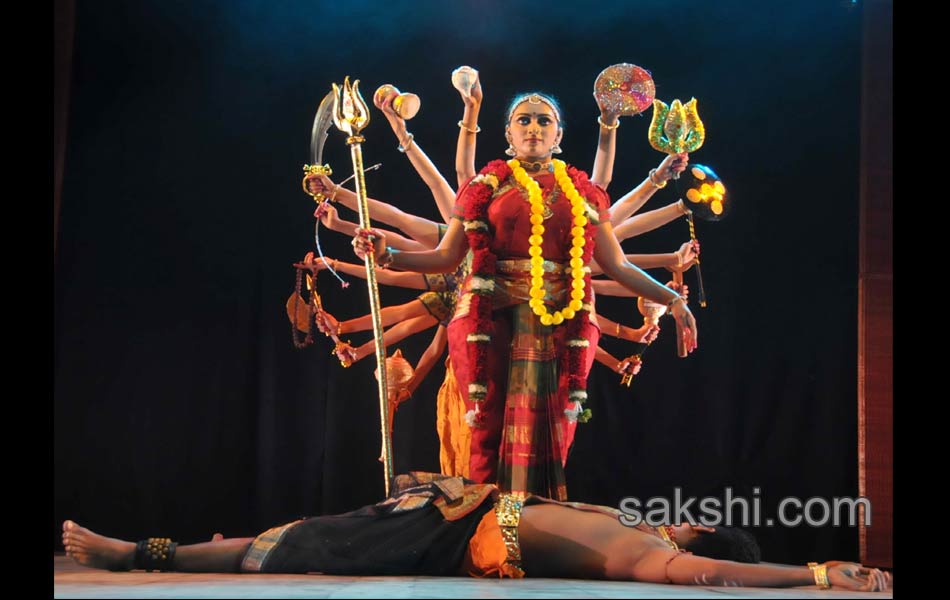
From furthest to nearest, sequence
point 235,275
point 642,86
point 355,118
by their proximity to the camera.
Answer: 1. point 235,275
2. point 642,86
3. point 355,118

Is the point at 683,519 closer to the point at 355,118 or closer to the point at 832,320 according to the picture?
the point at 832,320

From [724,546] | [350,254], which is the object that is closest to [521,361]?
[724,546]

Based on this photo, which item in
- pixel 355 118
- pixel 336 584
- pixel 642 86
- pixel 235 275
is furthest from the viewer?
pixel 235 275

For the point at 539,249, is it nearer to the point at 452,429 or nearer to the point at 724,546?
the point at 452,429

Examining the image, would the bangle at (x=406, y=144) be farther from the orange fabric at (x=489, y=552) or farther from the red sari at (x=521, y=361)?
the orange fabric at (x=489, y=552)

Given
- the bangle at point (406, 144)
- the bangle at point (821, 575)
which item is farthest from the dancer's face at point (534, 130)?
the bangle at point (821, 575)

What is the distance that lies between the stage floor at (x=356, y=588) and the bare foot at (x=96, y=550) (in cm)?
3

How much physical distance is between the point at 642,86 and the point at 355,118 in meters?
1.21

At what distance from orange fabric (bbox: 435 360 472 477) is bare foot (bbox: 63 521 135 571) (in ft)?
5.11

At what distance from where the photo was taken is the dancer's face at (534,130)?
4062 mm

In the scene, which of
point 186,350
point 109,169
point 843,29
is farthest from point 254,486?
point 843,29

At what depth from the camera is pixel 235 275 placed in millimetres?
4703

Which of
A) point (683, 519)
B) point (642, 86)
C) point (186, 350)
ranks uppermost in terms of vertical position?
point (642, 86)

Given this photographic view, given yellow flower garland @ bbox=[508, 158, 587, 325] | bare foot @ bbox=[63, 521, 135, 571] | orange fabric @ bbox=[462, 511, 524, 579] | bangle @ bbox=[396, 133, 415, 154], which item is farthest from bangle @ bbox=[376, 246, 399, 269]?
bare foot @ bbox=[63, 521, 135, 571]
